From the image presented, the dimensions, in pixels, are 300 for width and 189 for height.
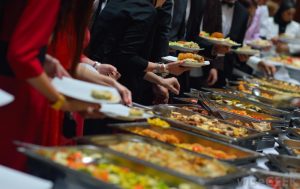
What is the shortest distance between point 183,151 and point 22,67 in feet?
2.21

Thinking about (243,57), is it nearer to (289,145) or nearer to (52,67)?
(289,145)

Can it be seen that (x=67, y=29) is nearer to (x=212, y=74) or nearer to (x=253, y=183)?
(x=253, y=183)

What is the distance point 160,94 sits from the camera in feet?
10.4

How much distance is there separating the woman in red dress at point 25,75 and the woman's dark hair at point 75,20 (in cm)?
5

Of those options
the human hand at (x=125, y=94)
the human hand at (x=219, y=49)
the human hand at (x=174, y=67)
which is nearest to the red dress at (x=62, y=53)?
the human hand at (x=125, y=94)

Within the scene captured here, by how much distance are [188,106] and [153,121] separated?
64cm

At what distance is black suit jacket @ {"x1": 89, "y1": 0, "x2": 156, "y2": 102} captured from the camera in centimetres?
272

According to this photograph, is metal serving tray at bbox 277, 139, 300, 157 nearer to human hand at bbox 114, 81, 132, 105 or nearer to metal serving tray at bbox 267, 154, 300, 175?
metal serving tray at bbox 267, 154, 300, 175

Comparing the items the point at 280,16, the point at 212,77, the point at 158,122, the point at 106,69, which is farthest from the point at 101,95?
the point at 280,16

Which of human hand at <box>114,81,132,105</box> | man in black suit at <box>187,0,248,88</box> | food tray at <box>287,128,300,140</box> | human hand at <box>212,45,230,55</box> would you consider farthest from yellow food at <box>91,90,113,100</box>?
human hand at <box>212,45,230,55</box>

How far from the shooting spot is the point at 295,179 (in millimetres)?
1978

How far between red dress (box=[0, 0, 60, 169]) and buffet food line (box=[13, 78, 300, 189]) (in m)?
0.15

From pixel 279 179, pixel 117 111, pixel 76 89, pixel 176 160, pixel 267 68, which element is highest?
pixel 76 89

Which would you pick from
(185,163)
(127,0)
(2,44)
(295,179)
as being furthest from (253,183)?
(127,0)
